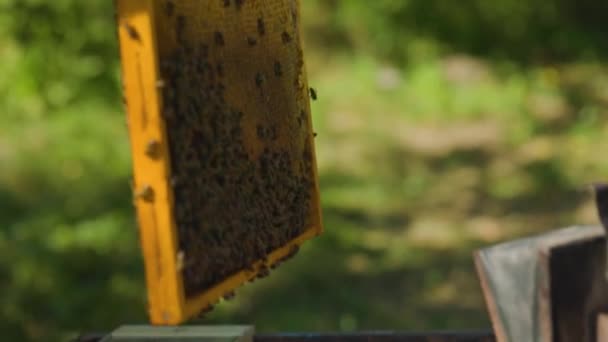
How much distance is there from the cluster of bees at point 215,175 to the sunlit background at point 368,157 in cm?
340

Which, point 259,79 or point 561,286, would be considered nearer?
point 561,286

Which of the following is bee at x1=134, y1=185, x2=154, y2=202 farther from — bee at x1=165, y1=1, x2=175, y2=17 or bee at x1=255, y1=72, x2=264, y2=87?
bee at x1=255, y1=72, x2=264, y2=87

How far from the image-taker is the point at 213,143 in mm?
2520

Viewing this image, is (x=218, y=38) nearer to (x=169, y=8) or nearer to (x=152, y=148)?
(x=169, y=8)

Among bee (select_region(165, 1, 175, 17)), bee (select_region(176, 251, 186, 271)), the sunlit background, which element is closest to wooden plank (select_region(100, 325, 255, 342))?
bee (select_region(176, 251, 186, 271))

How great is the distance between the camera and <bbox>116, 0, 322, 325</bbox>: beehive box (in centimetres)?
229

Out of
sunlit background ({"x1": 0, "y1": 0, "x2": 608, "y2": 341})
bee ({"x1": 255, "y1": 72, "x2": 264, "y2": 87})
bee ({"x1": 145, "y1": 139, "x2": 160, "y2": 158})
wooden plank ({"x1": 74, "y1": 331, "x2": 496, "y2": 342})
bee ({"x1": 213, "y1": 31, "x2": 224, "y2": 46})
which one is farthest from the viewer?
sunlit background ({"x1": 0, "y1": 0, "x2": 608, "y2": 341})

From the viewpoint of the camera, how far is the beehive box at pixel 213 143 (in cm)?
229

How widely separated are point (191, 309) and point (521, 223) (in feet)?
19.3

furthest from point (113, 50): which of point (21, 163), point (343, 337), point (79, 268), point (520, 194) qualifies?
point (343, 337)

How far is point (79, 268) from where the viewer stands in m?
6.89

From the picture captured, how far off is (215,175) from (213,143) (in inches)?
3.1

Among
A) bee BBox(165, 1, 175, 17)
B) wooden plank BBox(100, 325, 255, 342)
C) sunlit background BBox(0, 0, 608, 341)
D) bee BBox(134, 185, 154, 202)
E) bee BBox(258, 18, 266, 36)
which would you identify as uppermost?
bee BBox(165, 1, 175, 17)

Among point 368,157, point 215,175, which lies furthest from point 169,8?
point 368,157
